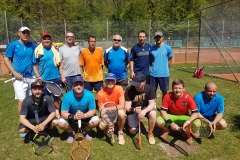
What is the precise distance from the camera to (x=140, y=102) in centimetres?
499

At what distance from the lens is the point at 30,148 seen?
15.4ft

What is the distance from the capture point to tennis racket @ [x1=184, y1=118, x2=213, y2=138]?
4.45m

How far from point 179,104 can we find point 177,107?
0.28 feet

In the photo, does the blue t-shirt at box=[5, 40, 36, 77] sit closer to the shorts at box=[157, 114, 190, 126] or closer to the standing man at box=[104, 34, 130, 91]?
the standing man at box=[104, 34, 130, 91]

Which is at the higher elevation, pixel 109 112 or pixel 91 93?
pixel 91 93

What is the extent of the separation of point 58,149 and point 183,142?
108 inches

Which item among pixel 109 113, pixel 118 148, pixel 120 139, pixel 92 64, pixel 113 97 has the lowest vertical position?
pixel 118 148

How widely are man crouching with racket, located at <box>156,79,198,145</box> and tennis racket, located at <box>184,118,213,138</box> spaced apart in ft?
0.54

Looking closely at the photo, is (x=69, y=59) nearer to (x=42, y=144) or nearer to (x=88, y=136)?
(x=88, y=136)

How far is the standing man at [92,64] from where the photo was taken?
19.8 ft

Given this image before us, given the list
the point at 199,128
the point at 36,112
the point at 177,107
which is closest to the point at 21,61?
the point at 36,112

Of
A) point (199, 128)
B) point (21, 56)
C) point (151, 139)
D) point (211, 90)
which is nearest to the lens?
point (199, 128)

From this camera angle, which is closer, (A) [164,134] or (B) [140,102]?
(B) [140,102]

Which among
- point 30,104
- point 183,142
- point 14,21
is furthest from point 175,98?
point 14,21
